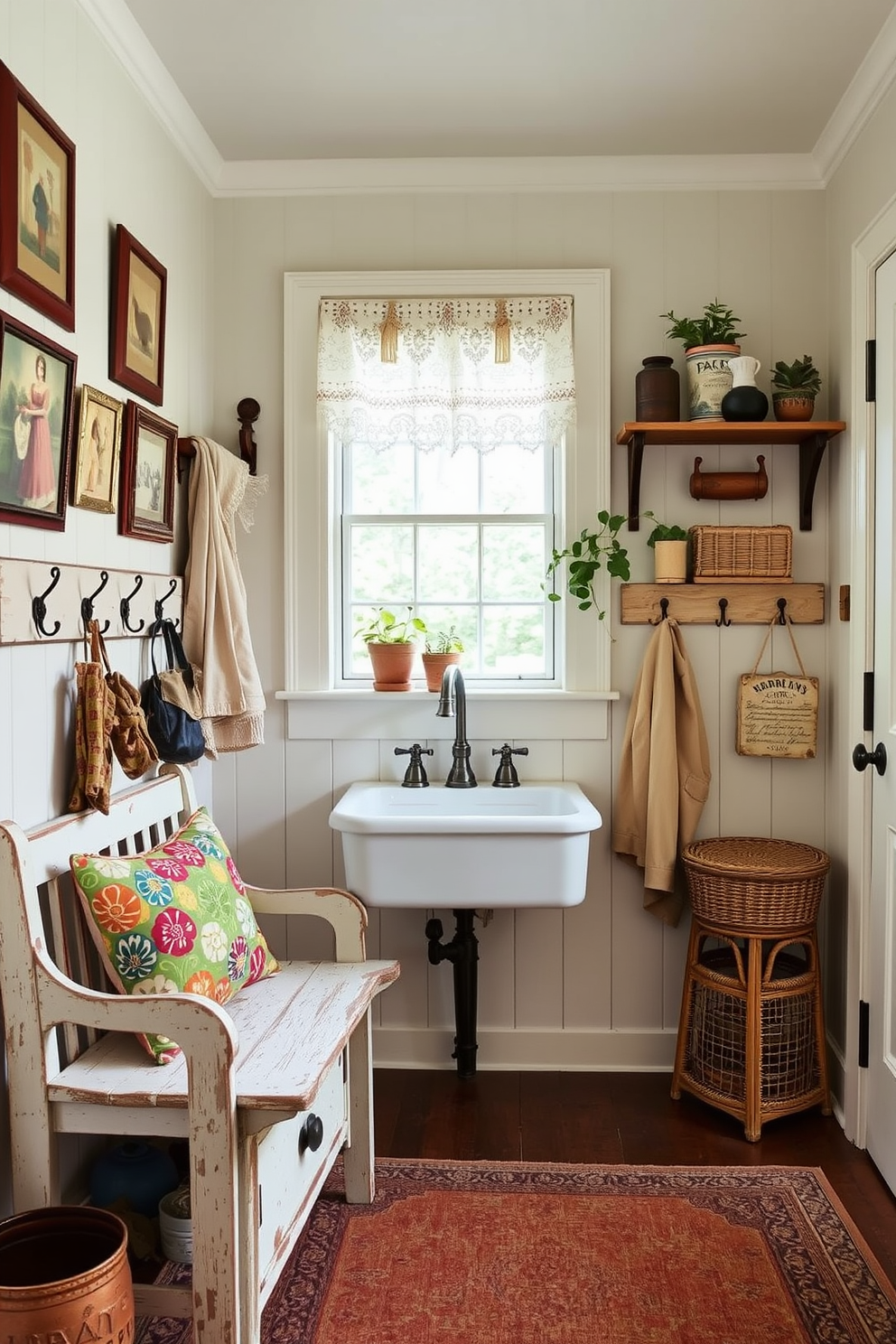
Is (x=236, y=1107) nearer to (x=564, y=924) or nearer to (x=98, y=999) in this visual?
(x=98, y=999)

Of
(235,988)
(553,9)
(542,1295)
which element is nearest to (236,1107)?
(235,988)

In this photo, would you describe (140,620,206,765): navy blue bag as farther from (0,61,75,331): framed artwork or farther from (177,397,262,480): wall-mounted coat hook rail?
(0,61,75,331): framed artwork

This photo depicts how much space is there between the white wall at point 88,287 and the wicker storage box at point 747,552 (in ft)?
4.86

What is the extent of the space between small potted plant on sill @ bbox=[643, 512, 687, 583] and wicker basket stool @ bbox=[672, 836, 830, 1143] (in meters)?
0.75

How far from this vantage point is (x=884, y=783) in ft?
8.45

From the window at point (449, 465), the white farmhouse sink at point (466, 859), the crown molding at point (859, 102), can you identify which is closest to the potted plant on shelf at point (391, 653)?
the window at point (449, 465)

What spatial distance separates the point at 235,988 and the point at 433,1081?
3.65 feet

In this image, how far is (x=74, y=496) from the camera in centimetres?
217

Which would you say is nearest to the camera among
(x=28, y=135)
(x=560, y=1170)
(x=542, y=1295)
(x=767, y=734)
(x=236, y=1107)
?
(x=236, y=1107)

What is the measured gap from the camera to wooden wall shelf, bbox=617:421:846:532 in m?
2.86

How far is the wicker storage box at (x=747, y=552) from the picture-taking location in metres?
3.00

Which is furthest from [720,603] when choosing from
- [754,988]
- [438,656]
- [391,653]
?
[754,988]

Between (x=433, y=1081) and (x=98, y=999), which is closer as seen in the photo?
(x=98, y=999)

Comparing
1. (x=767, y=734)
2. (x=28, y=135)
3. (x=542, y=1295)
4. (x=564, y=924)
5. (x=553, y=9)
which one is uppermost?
(x=553, y=9)
